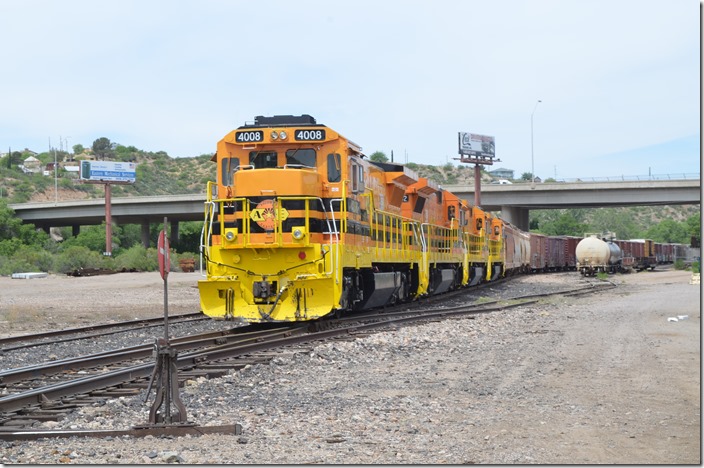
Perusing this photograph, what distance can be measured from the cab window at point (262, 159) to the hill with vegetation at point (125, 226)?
25.7m

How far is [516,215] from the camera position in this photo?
75.4m

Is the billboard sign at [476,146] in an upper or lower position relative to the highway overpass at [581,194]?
upper

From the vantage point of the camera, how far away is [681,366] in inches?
440

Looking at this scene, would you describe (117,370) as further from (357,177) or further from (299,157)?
(357,177)

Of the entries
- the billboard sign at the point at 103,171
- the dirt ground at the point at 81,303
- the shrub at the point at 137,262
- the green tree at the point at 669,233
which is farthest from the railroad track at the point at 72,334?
the green tree at the point at 669,233

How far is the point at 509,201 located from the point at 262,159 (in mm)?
58312

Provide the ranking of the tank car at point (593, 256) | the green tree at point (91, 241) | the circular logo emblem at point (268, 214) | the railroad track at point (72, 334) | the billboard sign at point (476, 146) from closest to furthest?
the railroad track at point (72, 334) → the circular logo emblem at point (268, 214) → the tank car at point (593, 256) → the green tree at point (91, 241) → the billboard sign at point (476, 146)

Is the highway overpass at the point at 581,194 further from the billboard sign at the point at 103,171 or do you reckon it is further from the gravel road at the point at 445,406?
the gravel road at the point at 445,406

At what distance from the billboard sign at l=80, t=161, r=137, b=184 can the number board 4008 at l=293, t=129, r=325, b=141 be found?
6847cm

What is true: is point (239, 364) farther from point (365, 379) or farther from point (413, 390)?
point (413, 390)

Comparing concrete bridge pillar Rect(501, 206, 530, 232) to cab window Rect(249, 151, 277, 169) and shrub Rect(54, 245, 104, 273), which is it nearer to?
shrub Rect(54, 245, 104, 273)

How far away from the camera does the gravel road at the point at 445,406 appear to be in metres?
6.43

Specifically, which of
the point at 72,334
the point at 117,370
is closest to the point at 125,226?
the point at 72,334

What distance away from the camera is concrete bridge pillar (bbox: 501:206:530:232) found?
73.4 m
